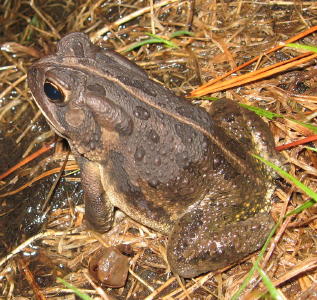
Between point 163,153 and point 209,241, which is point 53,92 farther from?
point 209,241

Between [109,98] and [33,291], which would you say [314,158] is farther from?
[33,291]

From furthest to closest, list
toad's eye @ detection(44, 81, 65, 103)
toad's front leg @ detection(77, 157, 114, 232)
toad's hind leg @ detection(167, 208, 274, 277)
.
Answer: toad's front leg @ detection(77, 157, 114, 232)
toad's hind leg @ detection(167, 208, 274, 277)
toad's eye @ detection(44, 81, 65, 103)

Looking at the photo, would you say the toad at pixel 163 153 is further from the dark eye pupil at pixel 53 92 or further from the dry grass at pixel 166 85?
the dry grass at pixel 166 85

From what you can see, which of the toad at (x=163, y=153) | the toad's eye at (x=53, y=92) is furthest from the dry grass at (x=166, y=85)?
the toad's eye at (x=53, y=92)

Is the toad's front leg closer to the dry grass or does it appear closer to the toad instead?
the toad

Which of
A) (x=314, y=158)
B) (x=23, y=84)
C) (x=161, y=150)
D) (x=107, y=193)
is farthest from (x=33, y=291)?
(x=314, y=158)

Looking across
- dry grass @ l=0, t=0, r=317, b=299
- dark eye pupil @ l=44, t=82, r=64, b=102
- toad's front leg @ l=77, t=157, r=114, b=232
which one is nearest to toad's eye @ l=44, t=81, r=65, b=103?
dark eye pupil @ l=44, t=82, r=64, b=102

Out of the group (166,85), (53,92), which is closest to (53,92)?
(53,92)
